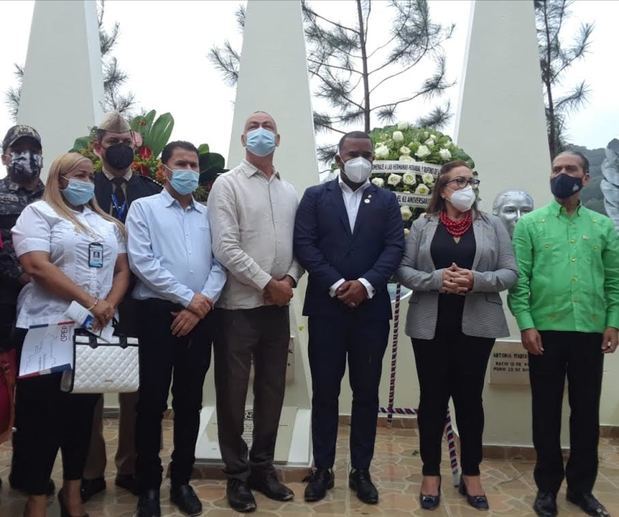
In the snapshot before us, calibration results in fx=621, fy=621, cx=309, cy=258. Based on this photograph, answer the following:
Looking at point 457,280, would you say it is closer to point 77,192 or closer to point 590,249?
point 590,249

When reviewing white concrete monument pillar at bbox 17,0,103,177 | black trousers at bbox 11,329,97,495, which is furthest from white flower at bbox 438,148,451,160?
white concrete monument pillar at bbox 17,0,103,177

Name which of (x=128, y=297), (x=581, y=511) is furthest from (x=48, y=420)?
(x=581, y=511)

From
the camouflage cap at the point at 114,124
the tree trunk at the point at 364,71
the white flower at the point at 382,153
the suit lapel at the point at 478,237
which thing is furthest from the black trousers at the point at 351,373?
the tree trunk at the point at 364,71

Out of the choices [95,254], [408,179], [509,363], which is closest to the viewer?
[95,254]

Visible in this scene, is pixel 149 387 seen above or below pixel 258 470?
above

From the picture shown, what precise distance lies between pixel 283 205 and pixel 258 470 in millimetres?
1340

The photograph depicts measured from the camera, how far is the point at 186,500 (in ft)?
9.57

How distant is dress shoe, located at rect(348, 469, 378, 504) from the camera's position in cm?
310

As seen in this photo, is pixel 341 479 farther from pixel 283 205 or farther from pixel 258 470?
pixel 283 205

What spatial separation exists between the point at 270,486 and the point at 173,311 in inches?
40.7

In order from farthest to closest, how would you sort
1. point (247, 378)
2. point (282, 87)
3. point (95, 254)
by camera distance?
1. point (282, 87)
2. point (247, 378)
3. point (95, 254)

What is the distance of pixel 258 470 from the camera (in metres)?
3.13

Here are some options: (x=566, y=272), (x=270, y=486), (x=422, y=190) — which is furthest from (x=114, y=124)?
(x=566, y=272)

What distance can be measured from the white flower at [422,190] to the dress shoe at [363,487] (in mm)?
1533
